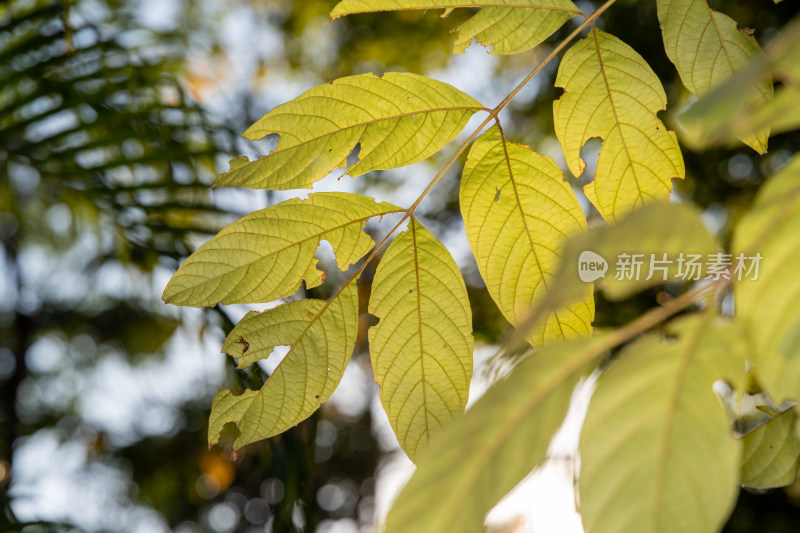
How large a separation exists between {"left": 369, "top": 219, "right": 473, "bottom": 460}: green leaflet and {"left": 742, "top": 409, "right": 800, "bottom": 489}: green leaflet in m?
0.29

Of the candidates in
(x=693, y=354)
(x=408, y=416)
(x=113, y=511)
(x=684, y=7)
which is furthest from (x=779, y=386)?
(x=113, y=511)

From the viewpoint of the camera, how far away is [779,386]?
26 centimetres

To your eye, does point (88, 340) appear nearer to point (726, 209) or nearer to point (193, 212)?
point (193, 212)

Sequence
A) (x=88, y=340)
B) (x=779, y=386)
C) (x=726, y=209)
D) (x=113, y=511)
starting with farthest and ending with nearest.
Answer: (x=88, y=340) < (x=113, y=511) < (x=726, y=209) < (x=779, y=386)

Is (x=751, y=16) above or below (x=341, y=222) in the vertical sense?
below

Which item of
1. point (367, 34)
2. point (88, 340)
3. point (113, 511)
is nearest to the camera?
point (367, 34)

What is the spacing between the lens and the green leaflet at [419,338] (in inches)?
19.3

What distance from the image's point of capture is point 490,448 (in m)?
0.27

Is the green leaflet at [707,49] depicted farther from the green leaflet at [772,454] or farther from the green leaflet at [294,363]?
the green leaflet at [294,363]

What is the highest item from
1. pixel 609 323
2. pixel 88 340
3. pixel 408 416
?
pixel 408 416

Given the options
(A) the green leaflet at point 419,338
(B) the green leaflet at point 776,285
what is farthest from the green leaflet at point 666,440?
(A) the green leaflet at point 419,338

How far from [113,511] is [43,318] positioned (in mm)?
1738

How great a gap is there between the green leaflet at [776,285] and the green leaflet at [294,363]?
0.31m

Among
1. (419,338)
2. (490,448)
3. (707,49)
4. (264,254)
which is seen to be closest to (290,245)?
(264,254)
